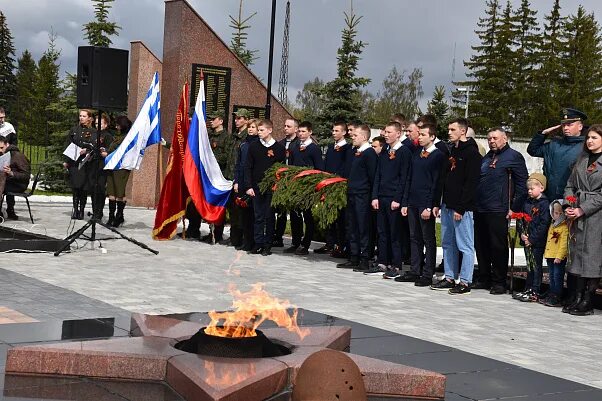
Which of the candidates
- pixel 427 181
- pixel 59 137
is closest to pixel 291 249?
pixel 427 181

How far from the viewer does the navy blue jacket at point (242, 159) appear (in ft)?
48.2

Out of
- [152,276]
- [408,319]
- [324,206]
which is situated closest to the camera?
[408,319]

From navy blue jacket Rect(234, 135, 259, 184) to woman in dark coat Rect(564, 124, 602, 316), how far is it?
220 inches

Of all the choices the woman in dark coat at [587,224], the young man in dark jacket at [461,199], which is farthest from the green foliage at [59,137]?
the woman in dark coat at [587,224]

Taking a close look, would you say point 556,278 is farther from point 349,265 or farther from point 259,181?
point 259,181

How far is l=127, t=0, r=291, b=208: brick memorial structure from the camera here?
68.4ft

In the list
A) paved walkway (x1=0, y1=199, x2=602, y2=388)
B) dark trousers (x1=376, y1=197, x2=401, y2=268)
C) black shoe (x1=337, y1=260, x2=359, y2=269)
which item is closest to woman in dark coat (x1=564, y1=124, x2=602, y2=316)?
paved walkway (x1=0, y1=199, x2=602, y2=388)

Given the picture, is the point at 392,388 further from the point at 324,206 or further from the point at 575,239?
the point at 324,206

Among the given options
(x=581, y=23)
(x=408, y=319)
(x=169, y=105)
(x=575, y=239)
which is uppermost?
(x=581, y=23)

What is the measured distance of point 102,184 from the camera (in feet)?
57.1

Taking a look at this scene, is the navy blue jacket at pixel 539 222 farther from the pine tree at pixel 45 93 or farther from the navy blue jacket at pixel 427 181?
the pine tree at pixel 45 93

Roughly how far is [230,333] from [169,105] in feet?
50.3

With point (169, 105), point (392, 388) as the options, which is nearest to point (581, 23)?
point (169, 105)

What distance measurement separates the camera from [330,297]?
34.3 ft
